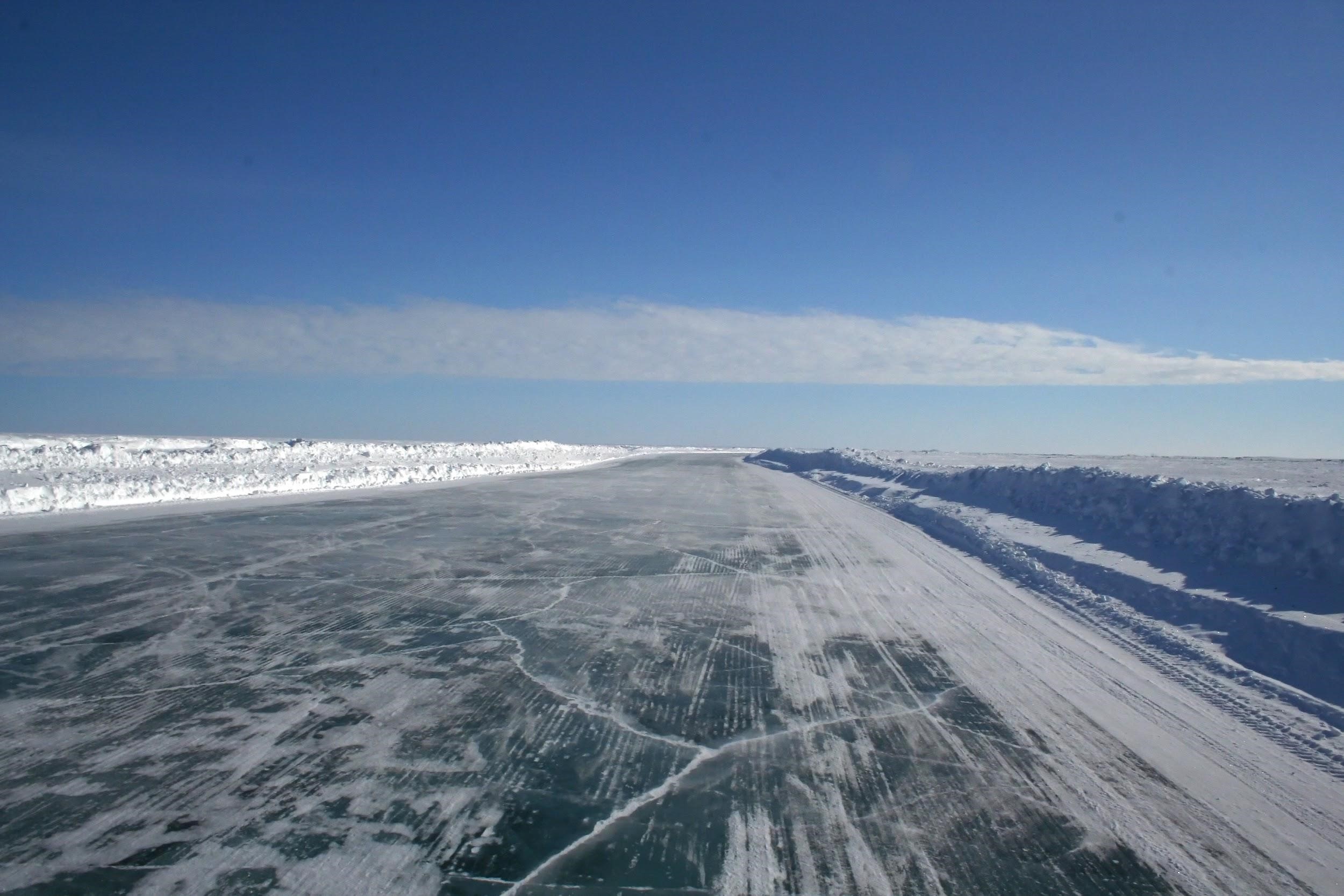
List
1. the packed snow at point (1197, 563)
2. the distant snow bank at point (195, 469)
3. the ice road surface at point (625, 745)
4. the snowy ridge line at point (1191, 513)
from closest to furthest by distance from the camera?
1. the ice road surface at point (625, 745)
2. the packed snow at point (1197, 563)
3. the snowy ridge line at point (1191, 513)
4. the distant snow bank at point (195, 469)

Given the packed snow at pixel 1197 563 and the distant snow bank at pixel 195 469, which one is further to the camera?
the distant snow bank at pixel 195 469

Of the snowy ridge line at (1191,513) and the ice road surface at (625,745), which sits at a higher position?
the snowy ridge line at (1191,513)

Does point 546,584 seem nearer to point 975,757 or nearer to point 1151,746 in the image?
point 975,757

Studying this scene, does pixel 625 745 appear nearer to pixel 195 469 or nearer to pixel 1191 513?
pixel 1191 513

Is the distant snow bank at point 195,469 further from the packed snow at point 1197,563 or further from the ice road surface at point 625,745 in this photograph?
the packed snow at point 1197,563

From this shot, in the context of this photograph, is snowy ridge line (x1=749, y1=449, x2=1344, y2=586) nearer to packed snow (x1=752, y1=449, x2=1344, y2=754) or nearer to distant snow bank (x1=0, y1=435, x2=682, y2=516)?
packed snow (x1=752, y1=449, x2=1344, y2=754)

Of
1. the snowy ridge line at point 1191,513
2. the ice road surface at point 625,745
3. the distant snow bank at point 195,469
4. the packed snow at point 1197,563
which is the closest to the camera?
the ice road surface at point 625,745

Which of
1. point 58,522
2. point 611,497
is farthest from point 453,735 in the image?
point 611,497

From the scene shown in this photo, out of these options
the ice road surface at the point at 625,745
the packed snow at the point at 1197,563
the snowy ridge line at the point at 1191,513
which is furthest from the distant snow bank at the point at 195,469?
the snowy ridge line at the point at 1191,513
